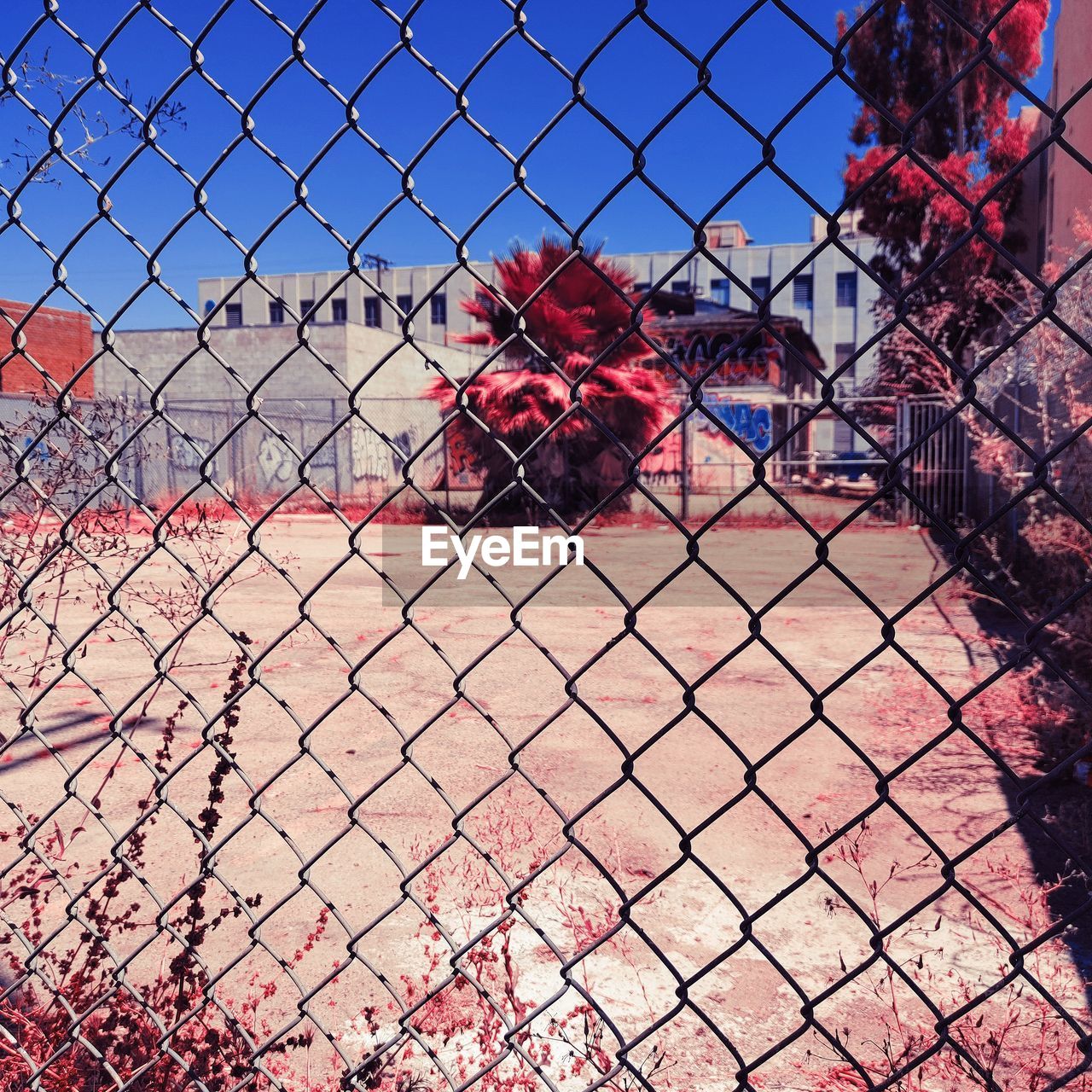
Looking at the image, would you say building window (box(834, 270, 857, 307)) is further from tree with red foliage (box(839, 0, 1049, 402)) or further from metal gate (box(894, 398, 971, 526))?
metal gate (box(894, 398, 971, 526))

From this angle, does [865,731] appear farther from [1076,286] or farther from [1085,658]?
[1076,286]

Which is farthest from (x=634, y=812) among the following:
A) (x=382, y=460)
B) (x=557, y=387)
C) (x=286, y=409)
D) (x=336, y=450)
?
(x=286, y=409)

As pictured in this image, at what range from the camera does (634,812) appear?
141 inches

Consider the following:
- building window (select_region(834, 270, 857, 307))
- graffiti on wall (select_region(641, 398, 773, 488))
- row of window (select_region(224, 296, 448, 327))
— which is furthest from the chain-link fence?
row of window (select_region(224, 296, 448, 327))

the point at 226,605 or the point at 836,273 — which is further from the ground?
the point at 836,273

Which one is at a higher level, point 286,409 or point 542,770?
point 286,409

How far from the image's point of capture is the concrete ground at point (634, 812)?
5.76ft

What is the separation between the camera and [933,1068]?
207cm

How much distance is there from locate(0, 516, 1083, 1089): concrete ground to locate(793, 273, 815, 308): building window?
44.7 meters

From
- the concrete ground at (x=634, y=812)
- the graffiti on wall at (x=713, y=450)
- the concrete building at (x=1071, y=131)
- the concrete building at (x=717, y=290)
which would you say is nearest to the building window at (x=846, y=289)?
the concrete building at (x=717, y=290)

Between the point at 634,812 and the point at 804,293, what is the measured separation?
49.5 meters

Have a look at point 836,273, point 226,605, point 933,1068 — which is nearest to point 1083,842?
point 933,1068

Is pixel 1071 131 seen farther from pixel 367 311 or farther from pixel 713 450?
pixel 367 311

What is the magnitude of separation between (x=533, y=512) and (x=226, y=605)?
8544mm
